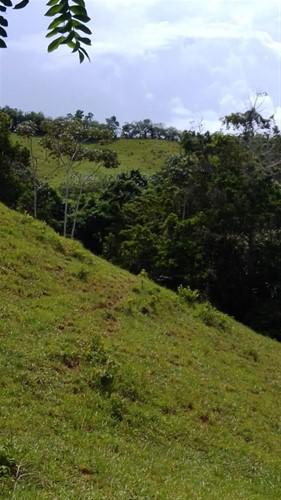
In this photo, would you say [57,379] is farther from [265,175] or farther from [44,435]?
[265,175]

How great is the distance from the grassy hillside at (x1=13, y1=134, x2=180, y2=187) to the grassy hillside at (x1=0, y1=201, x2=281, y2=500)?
146 ft

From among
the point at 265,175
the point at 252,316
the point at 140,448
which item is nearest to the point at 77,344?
the point at 140,448

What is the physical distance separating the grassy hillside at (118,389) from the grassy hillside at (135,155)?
146 ft

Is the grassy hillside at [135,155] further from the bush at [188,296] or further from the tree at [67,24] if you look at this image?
the tree at [67,24]

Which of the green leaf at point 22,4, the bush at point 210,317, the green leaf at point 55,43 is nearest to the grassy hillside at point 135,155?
the bush at point 210,317

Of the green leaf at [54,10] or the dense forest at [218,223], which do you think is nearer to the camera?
the green leaf at [54,10]

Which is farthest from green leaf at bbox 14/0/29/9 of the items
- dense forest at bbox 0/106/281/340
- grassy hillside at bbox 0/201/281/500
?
dense forest at bbox 0/106/281/340

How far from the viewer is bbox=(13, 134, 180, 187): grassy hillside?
210 ft

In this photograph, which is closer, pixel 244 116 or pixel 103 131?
pixel 244 116

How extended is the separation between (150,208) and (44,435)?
91.6ft

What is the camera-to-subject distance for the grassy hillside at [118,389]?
23.4 feet

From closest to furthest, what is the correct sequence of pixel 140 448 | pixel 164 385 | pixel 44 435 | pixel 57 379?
1. pixel 44 435
2. pixel 140 448
3. pixel 57 379
4. pixel 164 385

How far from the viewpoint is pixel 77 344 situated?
11.3 meters

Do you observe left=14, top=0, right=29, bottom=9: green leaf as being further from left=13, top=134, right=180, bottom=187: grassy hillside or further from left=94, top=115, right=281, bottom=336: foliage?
left=13, top=134, right=180, bottom=187: grassy hillside
